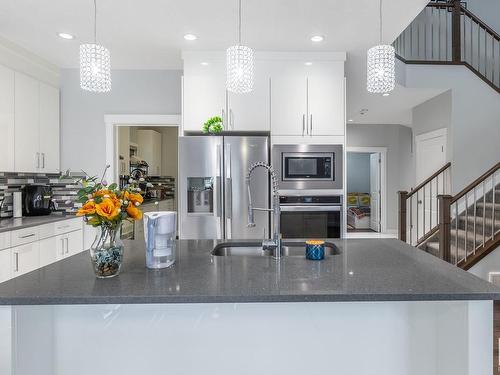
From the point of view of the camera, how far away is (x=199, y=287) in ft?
A: 3.99

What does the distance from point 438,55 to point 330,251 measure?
185 inches

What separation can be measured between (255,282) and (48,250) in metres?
2.82

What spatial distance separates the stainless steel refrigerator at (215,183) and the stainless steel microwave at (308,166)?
243 millimetres

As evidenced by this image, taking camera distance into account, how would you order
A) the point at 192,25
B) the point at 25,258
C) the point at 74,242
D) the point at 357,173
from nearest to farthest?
1. the point at 192,25
2. the point at 25,258
3. the point at 74,242
4. the point at 357,173

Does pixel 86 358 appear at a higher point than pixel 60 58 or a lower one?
lower

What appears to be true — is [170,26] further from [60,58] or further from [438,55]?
[438,55]

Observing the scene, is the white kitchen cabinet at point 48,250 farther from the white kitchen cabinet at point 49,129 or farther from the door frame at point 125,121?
A: the door frame at point 125,121

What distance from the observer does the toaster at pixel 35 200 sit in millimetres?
3514

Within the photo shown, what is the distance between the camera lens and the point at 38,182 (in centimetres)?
387

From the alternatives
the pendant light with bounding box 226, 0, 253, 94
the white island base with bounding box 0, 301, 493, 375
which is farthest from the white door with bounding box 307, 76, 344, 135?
the white island base with bounding box 0, 301, 493, 375

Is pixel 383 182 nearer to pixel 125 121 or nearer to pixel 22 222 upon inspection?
pixel 125 121

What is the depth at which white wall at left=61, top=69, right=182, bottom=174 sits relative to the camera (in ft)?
13.0

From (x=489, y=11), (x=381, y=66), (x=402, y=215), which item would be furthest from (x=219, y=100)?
(x=489, y=11)

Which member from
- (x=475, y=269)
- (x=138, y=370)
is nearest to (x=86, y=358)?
(x=138, y=370)
